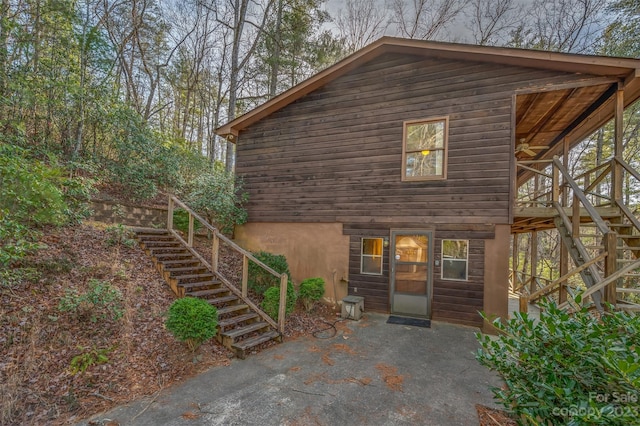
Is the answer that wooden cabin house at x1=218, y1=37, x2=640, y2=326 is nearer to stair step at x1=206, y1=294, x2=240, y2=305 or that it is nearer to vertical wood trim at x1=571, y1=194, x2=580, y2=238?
vertical wood trim at x1=571, y1=194, x2=580, y2=238

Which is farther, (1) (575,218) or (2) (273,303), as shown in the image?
(2) (273,303)

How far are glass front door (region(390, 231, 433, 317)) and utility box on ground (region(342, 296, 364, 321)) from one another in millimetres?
841

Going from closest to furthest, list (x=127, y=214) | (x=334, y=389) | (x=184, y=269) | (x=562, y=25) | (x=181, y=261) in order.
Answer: (x=334, y=389)
(x=184, y=269)
(x=181, y=261)
(x=127, y=214)
(x=562, y=25)

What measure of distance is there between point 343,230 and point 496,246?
3459 millimetres

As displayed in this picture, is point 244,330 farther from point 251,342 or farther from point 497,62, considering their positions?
point 497,62

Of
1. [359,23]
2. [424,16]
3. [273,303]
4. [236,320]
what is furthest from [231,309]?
[424,16]

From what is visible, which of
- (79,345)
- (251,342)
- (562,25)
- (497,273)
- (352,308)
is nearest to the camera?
(79,345)

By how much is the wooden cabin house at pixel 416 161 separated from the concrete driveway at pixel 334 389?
5.69 ft

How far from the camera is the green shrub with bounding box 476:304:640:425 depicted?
1328 millimetres

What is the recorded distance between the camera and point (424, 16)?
1294cm

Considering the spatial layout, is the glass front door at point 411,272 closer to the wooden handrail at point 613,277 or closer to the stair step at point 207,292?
the wooden handrail at point 613,277

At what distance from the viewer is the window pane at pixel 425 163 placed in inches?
255

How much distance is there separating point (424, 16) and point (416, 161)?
10.4 metres

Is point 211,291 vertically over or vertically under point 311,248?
under
